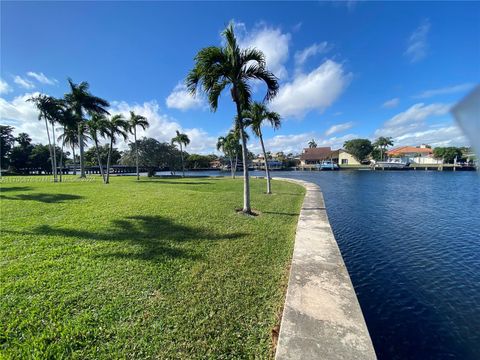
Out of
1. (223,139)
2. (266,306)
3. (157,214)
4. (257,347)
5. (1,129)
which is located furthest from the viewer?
(1,129)

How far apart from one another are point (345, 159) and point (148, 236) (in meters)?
78.4

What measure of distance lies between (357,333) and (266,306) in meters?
1.15

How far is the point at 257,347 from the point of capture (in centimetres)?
255

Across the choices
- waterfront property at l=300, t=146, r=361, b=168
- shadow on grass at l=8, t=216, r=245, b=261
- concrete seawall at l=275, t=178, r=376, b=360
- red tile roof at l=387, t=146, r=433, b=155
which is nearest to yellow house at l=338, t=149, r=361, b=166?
waterfront property at l=300, t=146, r=361, b=168

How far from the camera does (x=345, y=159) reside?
74.8 meters

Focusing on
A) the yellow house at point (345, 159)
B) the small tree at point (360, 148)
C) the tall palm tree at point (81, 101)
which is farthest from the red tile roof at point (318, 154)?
the tall palm tree at point (81, 101)

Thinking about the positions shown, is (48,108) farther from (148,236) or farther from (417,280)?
(417,280)

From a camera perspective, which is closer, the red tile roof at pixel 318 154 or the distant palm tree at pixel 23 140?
the distant palm tree at pixel 23 140

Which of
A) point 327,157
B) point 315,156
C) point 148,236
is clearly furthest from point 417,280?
point 315,156

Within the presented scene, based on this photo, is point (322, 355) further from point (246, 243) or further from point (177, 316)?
point (246, 243)

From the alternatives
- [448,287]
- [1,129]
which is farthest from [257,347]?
[1,129]

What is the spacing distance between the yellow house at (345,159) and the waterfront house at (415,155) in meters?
13.2

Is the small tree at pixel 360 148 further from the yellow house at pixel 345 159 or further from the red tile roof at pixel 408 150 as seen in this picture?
the red tile roof at pixel 408 150

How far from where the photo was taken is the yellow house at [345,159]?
72.6m
